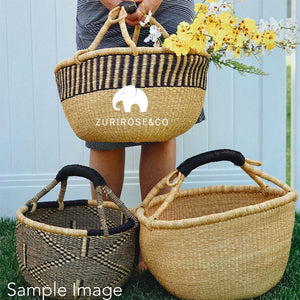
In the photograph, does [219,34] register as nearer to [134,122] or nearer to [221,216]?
[134,122]

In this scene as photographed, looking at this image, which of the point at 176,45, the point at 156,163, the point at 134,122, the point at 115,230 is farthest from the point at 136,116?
the point at 156,163

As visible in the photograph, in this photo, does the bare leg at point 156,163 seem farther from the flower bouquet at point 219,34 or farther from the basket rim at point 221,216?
the flower bouquet at point 219,34

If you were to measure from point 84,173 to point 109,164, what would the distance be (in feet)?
0.80

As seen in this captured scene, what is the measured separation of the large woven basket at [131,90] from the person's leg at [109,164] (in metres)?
0.34

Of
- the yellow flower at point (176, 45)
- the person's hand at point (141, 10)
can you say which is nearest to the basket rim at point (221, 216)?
the yellow flower at point (176, 45)

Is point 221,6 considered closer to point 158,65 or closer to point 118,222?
point 158,65

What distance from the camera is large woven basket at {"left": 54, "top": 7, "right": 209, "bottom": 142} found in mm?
955

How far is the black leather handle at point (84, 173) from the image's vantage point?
3.59 feet

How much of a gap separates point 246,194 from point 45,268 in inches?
24.3

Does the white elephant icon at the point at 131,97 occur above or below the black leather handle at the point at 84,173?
above

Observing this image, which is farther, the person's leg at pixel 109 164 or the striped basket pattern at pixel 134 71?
the person's leg at pixel 109 164

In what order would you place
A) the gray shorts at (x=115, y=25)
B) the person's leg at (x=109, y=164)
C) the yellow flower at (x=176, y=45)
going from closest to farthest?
the yellow flower at (x=176, y=45) < the gray shorts at (x=115, y=25) < the person's leg at (x=109, y=164)

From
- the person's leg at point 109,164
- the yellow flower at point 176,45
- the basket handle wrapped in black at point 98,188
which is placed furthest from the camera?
the person's leg at point 109,164

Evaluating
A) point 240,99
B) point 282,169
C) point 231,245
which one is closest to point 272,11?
point 240,99
